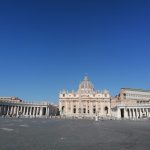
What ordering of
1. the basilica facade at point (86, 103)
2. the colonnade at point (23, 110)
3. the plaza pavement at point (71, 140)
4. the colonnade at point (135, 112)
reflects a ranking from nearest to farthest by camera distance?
1. the plaza pavement at point (71, 140)
2. the colonnade at point (135, 112)
3. the colonnade at point (23, 110)
4. the basilica facade at point (86, 103)

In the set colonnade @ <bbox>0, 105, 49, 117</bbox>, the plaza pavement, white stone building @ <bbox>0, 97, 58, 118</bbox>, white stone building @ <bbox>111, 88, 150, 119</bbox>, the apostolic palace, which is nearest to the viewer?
the plaza pavement

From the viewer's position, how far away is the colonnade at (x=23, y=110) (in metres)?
137

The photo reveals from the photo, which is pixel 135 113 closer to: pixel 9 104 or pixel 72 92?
pixel 72 92

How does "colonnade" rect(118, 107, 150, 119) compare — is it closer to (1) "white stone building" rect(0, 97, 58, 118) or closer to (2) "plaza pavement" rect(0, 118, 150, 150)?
(1) "white stone building" rect(0, 97, 58, 118)

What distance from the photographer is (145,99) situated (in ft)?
560

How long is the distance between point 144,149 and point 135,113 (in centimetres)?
12743

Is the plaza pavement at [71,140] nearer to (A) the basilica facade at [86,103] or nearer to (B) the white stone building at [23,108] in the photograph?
(B) the white stone building at [23,108]

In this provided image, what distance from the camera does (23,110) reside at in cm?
14712

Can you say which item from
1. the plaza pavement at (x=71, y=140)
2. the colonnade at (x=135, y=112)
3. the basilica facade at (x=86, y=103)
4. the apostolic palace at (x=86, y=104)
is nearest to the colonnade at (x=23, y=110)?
the apostolic palace at (x=86, y=104)

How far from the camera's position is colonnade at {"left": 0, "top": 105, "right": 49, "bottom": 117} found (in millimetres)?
136913

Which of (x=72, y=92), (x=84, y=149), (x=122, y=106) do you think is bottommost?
(x=84, y=149)

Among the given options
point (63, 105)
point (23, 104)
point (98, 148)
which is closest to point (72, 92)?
point (63, 105)

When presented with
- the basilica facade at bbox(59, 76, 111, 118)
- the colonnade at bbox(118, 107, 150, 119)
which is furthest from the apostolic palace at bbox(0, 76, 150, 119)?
the colonnade at bbox(118, 107, 150, 119)

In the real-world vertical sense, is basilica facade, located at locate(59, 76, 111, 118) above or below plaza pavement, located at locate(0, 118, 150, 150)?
above
